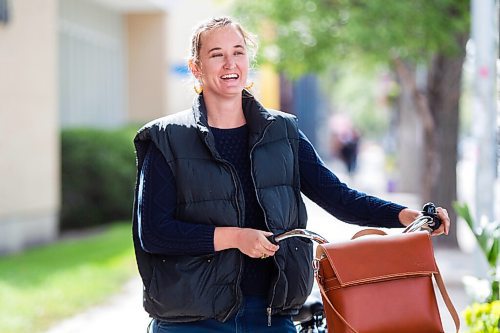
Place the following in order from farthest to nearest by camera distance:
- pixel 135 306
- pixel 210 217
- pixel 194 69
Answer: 1. pixel 135 306
2. pixel 194 69
3. pixel 210 217

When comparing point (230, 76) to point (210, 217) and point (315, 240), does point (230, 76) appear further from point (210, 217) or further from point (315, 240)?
point (315, 240)

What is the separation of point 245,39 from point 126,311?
18.3 ft

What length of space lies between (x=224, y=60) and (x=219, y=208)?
19.8 inches

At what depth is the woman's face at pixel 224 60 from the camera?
3.38 m

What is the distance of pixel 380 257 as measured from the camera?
10.1ft

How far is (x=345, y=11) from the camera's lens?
12281 millimetres

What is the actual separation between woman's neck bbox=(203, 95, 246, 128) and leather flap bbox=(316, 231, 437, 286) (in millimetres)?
622

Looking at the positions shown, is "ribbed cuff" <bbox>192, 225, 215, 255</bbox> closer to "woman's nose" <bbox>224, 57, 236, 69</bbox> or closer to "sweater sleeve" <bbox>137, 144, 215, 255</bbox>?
"sweater sleeve" <bbox>137, 144, 215, 255</bbox>

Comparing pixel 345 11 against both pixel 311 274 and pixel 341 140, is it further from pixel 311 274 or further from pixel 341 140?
pixel 341 140

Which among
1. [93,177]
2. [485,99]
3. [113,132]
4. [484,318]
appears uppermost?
[485,99]

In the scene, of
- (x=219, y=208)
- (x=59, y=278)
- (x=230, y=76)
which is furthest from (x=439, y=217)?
(x=59, y=278)

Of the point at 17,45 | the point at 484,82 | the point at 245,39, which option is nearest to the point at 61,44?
the point at 17,45

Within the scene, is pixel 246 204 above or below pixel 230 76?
below

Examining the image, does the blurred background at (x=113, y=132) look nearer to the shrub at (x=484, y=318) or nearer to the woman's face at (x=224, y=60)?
the shrub at (x=484, y=318)
